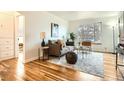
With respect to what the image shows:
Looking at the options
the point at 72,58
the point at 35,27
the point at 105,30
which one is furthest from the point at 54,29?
the point at 105,30

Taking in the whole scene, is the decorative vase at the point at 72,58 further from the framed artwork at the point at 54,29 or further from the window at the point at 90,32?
the framed artwork at the point at 54,29

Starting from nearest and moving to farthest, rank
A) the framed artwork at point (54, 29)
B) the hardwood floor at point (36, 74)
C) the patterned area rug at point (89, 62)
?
the hardwood floor at point (36, 74) → the patterned area rug at point (89, 62) → the framed artwork at point (54, 29)

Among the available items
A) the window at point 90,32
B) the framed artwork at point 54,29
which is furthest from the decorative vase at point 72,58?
the framed artwork at point 54,29

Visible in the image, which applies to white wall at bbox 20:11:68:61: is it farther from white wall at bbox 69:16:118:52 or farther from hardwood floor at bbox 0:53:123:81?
hardwood floor at bbox 0:53:123:81

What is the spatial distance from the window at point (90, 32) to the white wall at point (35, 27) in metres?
0.41

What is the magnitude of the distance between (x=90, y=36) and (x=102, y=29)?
330 millimetres

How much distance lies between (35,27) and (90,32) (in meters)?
1.36

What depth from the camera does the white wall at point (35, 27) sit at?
101 inches

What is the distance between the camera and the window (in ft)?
8.31

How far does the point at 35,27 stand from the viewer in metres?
2.73
